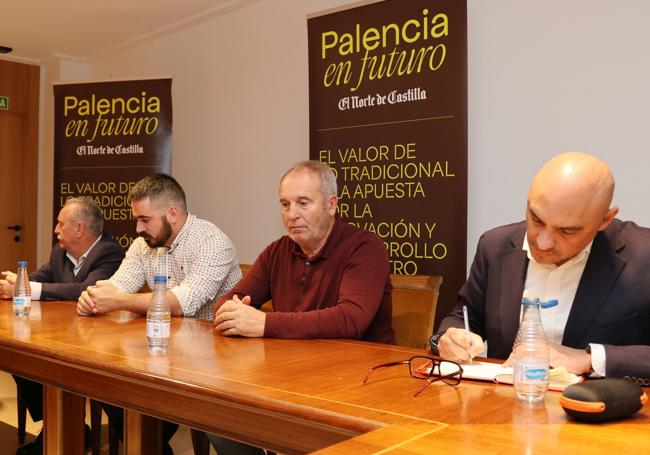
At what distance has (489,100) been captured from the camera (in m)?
3.77

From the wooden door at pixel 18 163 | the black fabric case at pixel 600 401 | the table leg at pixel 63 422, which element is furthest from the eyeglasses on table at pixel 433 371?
the wooden door at pixel 18 163

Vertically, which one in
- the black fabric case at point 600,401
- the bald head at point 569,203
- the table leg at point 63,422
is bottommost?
the table leg at point 63,422

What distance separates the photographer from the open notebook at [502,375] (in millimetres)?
1446

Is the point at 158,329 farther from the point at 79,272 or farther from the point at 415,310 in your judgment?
the point at 79,272

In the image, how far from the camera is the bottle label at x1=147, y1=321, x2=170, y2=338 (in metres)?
1.87

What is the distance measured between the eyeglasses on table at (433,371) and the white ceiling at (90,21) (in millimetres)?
4100

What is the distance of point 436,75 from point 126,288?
1927mm

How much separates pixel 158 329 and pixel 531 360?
3.30 ft

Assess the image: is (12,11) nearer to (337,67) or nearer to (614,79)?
(337,67)

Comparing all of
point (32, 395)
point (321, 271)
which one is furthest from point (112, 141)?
point (321, 271)

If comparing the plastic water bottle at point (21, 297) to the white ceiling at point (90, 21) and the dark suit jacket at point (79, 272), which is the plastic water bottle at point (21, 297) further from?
the white ceiling at point (90, 21)

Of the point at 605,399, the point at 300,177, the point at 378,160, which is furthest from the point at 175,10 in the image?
the point at 605,399

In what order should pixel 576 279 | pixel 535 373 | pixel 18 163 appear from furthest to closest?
1. pixel 18 163
2. pixel 576 279
3. pixel 535 373

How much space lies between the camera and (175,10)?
5.35 m
